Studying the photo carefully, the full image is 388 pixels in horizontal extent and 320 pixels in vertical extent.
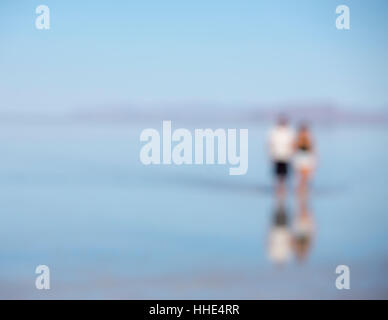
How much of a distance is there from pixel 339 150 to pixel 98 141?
79.3 inches

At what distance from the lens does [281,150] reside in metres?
6.63

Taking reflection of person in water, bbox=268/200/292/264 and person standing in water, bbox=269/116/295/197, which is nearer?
reflection of person in water, bbox=268/200/292/264

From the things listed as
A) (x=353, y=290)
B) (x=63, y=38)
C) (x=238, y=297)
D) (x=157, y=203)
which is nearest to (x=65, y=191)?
(x=157, y=203)

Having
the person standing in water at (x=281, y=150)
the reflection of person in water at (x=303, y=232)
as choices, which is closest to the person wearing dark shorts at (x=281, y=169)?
the person standing in water at (x=281, y=150)

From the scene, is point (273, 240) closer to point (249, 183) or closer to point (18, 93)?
point (249, 183)

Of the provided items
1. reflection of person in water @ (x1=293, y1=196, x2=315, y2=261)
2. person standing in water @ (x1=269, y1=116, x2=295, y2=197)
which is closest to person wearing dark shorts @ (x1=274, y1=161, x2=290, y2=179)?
person standing in water @ (x1=269, y1=116, x2=295, y2=197)

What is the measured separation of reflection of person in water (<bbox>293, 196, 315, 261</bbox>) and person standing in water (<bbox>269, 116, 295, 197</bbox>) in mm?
380

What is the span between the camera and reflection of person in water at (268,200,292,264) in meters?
5.54

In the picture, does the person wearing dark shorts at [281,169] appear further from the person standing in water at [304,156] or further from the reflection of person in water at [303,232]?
the reflection of person in water at [303,232]

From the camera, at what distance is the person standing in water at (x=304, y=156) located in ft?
20.7

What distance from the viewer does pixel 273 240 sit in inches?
227

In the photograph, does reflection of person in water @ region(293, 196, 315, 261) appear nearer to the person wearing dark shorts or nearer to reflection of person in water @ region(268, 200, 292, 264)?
reflection of person in water @ region(268, 200, 292, 264)

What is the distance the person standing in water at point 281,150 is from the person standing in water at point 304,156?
0.23ft
